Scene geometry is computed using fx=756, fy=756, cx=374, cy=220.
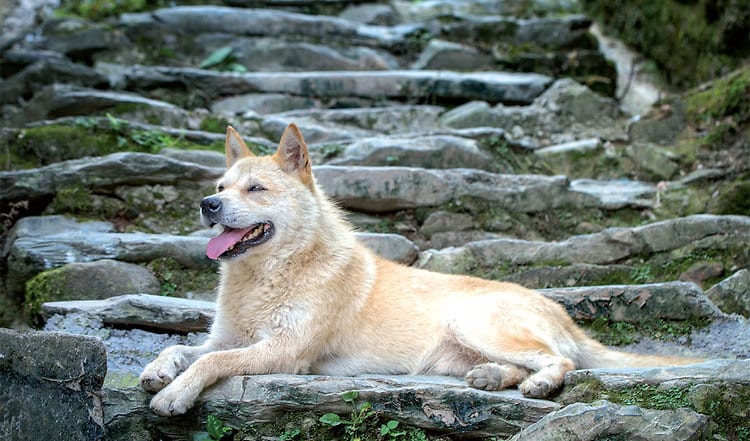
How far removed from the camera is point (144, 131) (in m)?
9.36

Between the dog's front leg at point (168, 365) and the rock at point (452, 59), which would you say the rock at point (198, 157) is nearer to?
the dog's front leg at point (168, 365)

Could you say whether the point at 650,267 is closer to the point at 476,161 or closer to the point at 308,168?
the point at 476,161

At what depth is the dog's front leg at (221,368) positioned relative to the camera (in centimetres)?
460

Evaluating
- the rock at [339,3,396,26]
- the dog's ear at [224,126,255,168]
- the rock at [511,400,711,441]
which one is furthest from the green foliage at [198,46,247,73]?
the rock at [511,400,711,441]

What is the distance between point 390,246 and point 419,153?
6.96 ft

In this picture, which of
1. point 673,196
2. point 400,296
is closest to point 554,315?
point 400,296

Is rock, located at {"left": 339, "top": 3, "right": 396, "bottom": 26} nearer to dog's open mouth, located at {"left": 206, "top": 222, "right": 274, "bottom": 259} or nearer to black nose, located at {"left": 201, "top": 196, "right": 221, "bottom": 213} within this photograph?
dog's open mouth, located at {"left": 206, "top": 222, "right": 274, "bottom": 259}

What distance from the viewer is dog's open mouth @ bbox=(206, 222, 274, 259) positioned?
215 inches

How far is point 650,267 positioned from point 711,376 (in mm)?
3170

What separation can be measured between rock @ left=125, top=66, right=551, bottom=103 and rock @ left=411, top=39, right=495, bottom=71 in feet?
4.17

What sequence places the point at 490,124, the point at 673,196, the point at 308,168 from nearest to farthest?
the point at 308,168 → the point at 673,196 → the point at 490,124

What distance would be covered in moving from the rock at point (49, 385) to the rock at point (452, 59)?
32.5ft

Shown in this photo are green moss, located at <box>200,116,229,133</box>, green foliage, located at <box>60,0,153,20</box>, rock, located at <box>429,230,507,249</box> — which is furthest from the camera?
green foliage, located at <box>60,0,153,20</box>

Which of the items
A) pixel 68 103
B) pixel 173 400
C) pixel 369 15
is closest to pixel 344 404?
pixel 173 400
